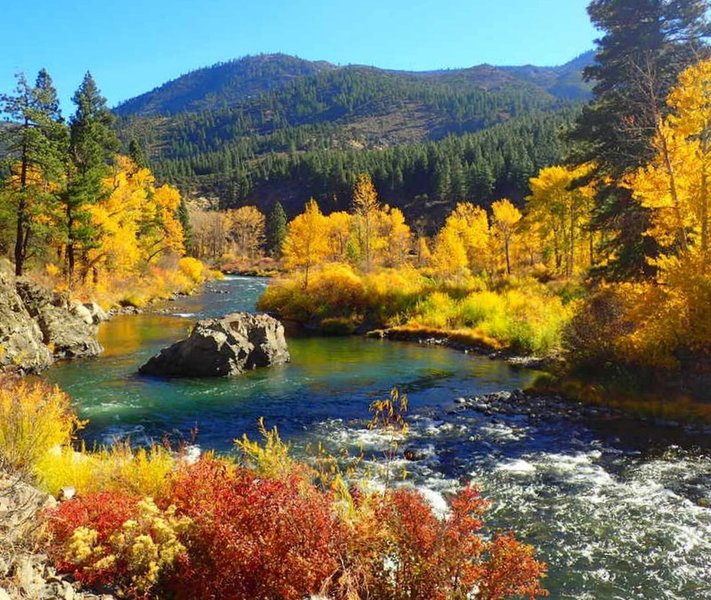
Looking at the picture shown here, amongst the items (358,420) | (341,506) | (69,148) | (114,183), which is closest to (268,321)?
(358,420)

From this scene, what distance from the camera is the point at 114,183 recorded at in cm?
4447

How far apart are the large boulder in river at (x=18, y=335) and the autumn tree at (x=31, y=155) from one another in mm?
7588

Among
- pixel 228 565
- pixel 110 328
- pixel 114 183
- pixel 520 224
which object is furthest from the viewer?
pixel 520 224

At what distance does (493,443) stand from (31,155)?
27223mm

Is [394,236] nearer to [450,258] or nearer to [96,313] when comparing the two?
[450,258]

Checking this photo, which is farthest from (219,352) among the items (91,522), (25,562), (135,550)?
(25,562)

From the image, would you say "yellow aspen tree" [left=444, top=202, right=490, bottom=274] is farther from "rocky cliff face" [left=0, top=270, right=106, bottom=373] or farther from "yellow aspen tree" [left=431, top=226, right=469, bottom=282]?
"rocky cliff face" [left=0, top=270, right=106, bottom=373]

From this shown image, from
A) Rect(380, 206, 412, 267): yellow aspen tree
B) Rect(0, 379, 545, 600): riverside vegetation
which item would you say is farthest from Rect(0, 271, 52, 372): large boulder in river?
Rect(380, 206, 412, 267): yellow aspen tree

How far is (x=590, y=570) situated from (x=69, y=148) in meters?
41.1

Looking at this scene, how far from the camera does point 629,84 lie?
78.2 feet

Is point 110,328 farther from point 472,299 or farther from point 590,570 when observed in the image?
point 590,570

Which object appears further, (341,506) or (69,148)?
(69,148)

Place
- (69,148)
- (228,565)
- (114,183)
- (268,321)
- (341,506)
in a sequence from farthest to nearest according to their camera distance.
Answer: (114,183), (69,148), (268,321), (341,506), (228,565)

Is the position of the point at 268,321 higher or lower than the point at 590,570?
higher
